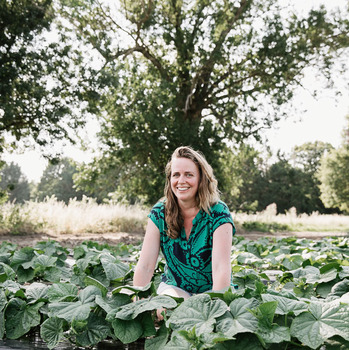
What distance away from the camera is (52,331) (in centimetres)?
200

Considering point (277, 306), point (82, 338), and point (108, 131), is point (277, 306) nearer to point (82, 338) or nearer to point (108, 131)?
point (82, 338)

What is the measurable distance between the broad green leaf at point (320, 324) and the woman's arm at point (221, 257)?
656mm

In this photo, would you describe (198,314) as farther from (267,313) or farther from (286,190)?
(286,190)

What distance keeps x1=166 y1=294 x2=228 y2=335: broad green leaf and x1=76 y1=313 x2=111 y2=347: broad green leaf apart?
1.40 ft

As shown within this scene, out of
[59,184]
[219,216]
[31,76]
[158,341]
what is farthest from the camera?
[59,184]

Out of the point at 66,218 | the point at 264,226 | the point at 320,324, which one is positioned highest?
the point at 320,324

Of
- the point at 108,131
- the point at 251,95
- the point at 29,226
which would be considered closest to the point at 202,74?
the point at 251,95

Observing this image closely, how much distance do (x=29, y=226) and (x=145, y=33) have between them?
7.55m

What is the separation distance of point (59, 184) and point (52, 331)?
38.6 metres

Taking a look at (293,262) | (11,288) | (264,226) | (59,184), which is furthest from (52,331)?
(59,184)

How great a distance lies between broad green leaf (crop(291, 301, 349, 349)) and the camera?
1609 millimetres

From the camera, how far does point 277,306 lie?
183cm

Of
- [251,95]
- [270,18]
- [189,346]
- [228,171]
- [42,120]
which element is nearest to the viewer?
[189,346]

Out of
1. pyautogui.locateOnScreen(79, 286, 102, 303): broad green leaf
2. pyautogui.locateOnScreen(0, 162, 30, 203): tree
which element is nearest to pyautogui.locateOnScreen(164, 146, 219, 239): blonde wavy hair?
pyautogui.locateOnScreen(79, 286, 102, 303): broad green leaf
